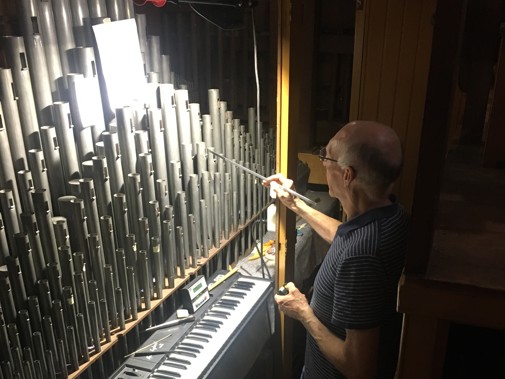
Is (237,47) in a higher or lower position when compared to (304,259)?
higher

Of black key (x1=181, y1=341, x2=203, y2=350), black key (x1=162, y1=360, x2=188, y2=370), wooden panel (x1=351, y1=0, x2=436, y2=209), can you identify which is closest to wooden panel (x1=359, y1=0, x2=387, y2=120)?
wooden panel (x1=351, y1=0, x2=436, y2=209)

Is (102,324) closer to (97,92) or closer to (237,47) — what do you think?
(97,92)

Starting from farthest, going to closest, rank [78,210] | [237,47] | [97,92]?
[237,47], [97,92], [78,210]

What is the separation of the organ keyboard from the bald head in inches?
34.1

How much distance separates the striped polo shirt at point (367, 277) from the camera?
63.6 inches

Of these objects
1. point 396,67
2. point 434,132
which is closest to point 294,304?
point 434,132

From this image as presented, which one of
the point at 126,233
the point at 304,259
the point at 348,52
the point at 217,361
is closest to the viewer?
the point at 126,233

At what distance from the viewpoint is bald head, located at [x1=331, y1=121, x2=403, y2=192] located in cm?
171

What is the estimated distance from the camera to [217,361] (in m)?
1.92

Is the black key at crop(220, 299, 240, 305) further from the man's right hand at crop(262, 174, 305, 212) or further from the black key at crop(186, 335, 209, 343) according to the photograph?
the man's right hand at crop(262, 174, 305, 212)

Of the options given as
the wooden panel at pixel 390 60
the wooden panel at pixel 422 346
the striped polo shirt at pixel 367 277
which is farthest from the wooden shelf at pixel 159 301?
the wooden panel at pixel 422 346

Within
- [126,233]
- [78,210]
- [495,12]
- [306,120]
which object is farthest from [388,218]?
[306,120]

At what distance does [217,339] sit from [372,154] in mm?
981

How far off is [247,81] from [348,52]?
0.88 metres
